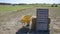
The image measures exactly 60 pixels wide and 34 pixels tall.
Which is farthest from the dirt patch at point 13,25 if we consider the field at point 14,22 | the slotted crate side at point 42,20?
the slotted crate side at point 42,20

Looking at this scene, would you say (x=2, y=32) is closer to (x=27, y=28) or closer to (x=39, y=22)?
(x=27, y=28)

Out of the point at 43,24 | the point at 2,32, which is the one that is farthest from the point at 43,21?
the point at 2,32

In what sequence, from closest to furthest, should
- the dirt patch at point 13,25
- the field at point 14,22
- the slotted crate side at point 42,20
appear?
1. the slotted crate side at point 42,20
2. the dirt patch at point 13,25
3. the field at point 14,22

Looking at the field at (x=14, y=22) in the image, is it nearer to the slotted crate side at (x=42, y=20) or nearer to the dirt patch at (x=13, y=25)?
the dirt patch at (x=13, y=25)

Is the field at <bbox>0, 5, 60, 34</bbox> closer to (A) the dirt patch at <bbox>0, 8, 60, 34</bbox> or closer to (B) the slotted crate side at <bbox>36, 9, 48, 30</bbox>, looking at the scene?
(A) the dirt patch at <bbox>0, 8, 60, 34</bbox>

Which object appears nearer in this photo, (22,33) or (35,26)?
(22,33)

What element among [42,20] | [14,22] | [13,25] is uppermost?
[42,20]

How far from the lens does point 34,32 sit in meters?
10.6

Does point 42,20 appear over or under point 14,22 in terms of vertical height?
over

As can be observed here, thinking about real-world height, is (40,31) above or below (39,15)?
below

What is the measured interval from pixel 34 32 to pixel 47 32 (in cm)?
75

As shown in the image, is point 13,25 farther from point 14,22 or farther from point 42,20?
point 42,20

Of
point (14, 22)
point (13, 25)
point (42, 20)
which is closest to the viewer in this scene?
point (42, 20)

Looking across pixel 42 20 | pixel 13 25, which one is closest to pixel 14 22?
pixel 13 25
